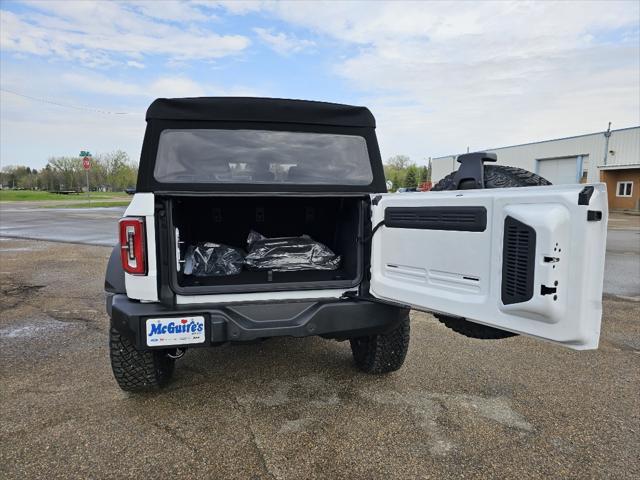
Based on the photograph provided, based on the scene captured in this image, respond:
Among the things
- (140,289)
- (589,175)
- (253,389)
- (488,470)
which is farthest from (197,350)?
(589,175)

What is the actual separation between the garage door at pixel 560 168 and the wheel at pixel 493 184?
105 ft

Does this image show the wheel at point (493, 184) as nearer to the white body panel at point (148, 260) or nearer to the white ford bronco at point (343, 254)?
the white ford bronco at point (343, 254)

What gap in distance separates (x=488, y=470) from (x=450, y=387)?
94 centimetres

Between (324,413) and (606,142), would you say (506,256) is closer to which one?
(324,413)

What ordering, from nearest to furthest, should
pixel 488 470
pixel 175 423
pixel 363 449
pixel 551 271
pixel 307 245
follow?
pixel 551 271 < pixel 488 470 < pixel 363 449 < pixel 175 423 < pixel 307 245

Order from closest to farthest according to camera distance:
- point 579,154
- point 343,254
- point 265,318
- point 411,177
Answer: point 265,318, point 343,254, point 579,154, point 411,177

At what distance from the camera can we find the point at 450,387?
315 centimetres

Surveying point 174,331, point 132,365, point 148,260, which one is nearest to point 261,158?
point 148,260

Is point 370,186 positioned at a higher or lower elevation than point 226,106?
lower

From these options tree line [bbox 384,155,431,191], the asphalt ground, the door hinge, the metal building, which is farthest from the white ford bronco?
tree line [bbox 384,155,431,191]

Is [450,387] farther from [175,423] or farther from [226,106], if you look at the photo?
[226,106]

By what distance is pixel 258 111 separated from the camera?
9.36ft

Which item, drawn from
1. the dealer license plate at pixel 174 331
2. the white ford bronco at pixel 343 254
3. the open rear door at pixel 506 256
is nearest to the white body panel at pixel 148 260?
the white ford bronco at pixel 343 254

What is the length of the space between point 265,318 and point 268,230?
1.58m
